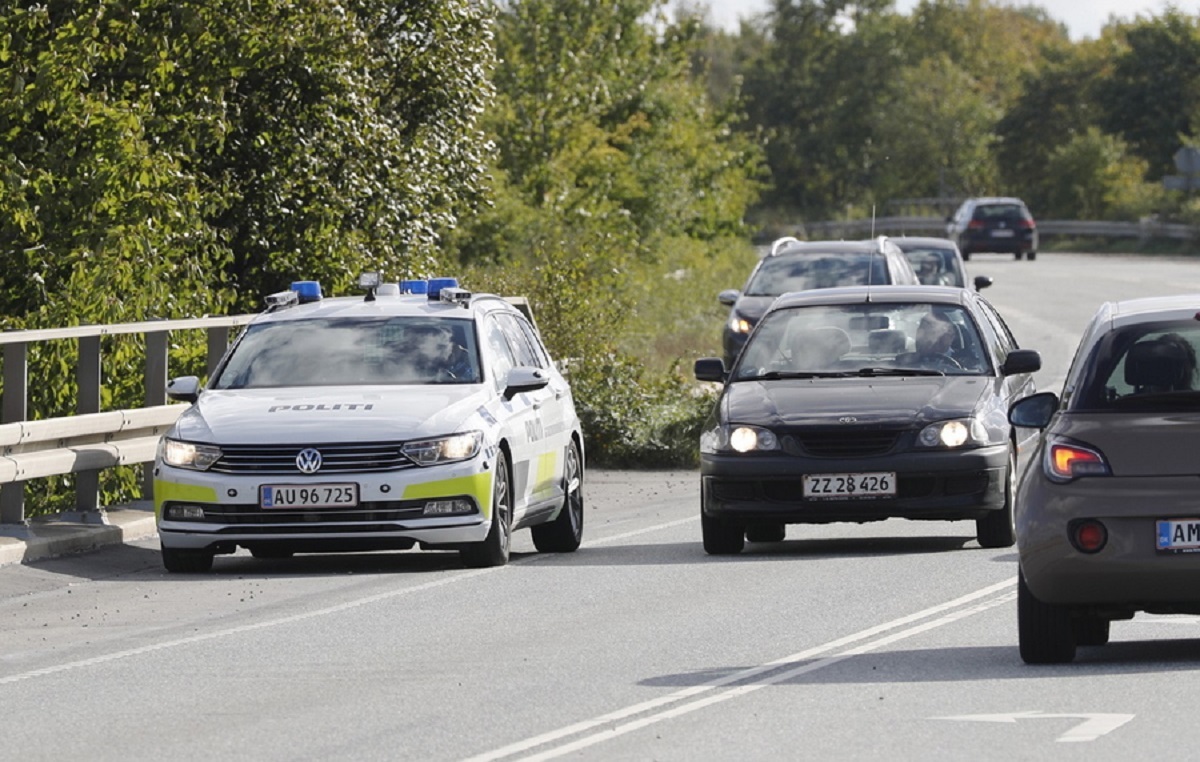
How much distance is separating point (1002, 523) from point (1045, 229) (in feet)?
220

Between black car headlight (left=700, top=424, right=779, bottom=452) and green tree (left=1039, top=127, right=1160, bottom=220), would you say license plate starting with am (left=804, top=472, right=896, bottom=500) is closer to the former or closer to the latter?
black car headlight (left=700, top=424, right=779, bottom=452)

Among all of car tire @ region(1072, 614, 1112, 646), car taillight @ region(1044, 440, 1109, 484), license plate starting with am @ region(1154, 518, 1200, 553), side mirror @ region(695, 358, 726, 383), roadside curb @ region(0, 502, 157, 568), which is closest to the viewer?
license plate starting with am @ region(1154, 518, 1200, 553)

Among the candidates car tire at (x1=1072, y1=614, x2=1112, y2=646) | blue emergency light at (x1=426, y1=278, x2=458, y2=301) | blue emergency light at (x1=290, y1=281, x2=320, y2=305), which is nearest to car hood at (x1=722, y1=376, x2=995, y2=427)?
blue emergency light at (x1=426, y1=278, x2=458, y2=301)

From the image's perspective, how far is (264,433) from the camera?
14.6 m

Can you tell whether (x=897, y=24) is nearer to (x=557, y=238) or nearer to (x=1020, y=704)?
(x=557, y=238)

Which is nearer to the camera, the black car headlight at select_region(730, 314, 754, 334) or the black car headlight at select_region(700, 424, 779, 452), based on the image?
the black car headlight at select_region(700, 424, 779, 452)

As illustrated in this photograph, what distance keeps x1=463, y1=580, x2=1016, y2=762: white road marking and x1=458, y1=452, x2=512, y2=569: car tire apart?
2845 millimetres

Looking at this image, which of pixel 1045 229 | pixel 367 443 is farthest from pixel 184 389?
pixel 1045 229

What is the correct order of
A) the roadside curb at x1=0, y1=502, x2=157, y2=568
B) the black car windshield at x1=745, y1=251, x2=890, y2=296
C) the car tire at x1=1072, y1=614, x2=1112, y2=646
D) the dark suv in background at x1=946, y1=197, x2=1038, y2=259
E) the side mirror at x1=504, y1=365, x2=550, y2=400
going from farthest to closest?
1. the dark suv in background at x1=946, y1=197, x2=1038, y2=259
2. the black car windshield at x1=745, y1=251, x2=890, y2=296
3. the side mirror at x1=504, y1=365, x2=550, y2=400
4. the roadside curb at x1=0, y1=502, x2=157, y2=568
5. the car tire at x1=1072, y1=614, x2=1112, y2=646

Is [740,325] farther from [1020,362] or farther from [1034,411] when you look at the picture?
[1034,411]

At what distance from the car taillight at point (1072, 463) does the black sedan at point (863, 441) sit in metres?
4.70

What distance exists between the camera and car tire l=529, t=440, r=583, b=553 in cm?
1631

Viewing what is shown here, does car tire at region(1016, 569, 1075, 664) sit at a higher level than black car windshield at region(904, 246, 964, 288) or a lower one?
lower

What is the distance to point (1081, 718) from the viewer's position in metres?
9.19
